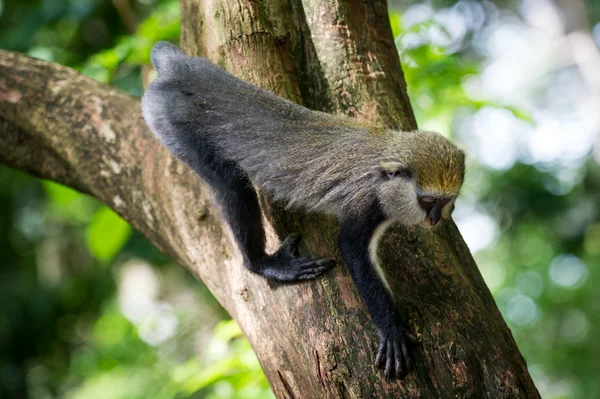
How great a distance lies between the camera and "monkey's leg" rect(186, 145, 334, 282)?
3.37 metres

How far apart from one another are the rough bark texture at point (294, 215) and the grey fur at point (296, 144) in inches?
8.3

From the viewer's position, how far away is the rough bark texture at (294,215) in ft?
10.0

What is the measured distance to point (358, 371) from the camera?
9.84 ft

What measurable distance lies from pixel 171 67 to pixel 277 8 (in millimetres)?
841

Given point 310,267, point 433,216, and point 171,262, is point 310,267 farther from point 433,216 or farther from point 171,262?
point 171,262

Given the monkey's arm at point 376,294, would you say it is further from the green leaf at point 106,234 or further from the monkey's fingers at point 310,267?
the green leaf at point 106,234

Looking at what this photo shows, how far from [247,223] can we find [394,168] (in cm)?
98

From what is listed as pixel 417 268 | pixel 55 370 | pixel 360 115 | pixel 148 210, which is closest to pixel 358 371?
pixel 417 268

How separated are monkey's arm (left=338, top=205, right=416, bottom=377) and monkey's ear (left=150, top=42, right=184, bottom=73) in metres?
1.61

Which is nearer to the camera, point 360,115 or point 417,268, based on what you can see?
point 417,268

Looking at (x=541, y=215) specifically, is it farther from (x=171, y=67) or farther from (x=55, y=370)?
(x=55, y=370)

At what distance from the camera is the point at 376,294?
314cm

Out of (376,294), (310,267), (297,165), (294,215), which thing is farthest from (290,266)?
(297,165)

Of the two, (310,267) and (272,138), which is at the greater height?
(272,138)
